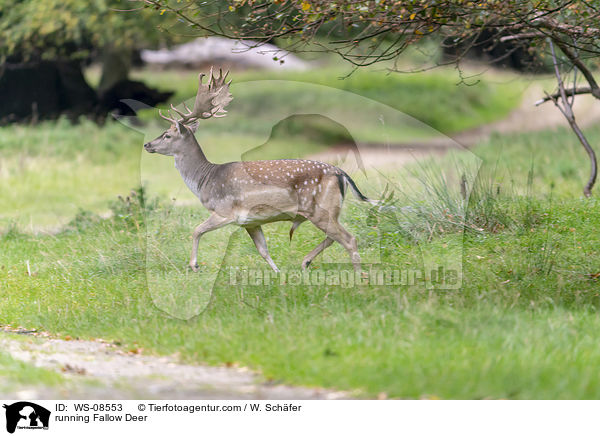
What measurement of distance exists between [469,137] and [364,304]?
1861cm

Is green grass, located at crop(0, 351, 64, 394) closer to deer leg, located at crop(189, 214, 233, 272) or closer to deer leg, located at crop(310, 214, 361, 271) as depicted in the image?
deer leg, located at crop(189, 214, 233, 272)

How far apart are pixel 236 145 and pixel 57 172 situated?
9.50 m

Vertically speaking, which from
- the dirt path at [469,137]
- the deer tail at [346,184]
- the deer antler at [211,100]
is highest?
the deer antler at [211,100]

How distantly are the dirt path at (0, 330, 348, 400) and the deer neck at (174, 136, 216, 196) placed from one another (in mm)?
2122

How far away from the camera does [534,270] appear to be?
861 cm

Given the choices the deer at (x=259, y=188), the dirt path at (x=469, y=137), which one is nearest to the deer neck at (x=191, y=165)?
the deer at (x=259, y=188)

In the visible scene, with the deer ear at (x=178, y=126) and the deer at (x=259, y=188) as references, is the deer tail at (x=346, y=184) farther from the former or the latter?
the deer ear at (x=178, y=126)

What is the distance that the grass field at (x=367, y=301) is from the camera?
19.0 feet

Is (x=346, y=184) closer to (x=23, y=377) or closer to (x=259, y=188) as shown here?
(x=259, y=188)

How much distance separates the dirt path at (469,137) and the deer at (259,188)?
0.73m
